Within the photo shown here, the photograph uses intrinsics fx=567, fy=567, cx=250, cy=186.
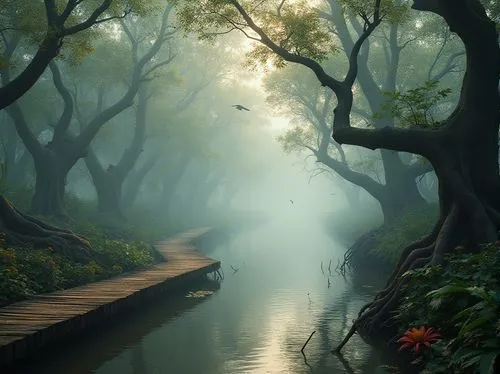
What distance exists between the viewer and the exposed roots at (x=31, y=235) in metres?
16.8

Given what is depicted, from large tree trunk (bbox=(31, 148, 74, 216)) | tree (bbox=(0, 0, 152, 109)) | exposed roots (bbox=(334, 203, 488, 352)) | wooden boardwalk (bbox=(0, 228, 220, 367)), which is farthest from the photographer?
large tree trunk (bbox=(31, 148, 74, 216))

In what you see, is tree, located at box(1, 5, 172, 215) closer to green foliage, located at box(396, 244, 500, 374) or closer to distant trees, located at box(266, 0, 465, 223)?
distant trees, located at box(266, 0, 465, 223)

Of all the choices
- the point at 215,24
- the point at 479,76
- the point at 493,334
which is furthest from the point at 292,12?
the point at 493,334

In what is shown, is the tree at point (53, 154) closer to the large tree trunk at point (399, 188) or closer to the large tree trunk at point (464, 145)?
the large tree trunk at point (399, 188)

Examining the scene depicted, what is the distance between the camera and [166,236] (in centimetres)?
3697

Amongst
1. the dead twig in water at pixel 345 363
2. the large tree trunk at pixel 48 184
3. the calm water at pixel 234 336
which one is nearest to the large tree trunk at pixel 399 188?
the calm water at pixel 234 336

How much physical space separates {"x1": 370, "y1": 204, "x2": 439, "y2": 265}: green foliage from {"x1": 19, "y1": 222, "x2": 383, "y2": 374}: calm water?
9.07 feet

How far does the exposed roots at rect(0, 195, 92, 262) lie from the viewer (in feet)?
55.1

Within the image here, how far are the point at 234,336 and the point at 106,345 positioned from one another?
8.94 ft

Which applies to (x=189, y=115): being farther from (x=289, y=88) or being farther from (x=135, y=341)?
(x=135, y=341)

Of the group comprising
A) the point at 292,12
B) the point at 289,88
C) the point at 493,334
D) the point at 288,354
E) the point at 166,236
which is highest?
the point at 289,88

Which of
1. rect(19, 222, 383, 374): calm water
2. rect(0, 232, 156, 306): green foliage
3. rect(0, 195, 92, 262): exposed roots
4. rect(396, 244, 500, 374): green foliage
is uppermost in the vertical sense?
rect(0, 195, 92, 262): exposed roots

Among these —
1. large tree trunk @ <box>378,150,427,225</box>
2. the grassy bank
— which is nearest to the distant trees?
large tree trunk @ <box>378,150,427,225</box>

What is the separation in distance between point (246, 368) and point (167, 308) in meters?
6.50
